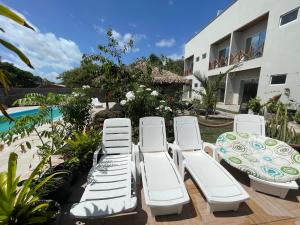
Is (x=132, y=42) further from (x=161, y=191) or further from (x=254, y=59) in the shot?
(x=254, y=59)

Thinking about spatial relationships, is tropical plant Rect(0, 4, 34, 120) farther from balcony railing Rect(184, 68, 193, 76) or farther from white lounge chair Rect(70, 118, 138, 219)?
balcony railing Rect(184, 68, 193, 76)

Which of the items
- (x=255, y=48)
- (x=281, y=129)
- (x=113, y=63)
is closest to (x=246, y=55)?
(x=255, y=48)

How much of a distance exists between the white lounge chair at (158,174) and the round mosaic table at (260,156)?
4.89 feet

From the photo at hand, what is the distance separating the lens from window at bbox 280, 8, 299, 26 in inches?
405

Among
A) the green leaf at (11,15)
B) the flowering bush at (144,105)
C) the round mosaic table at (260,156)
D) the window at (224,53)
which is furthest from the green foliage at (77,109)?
the window at (224,53)

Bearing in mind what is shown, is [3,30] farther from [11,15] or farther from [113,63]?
Result: [113,63]

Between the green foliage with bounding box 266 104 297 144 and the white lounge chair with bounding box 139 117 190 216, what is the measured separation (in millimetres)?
3813

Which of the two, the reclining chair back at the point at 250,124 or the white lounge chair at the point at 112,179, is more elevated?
the reclining chair back at the point at 250,124

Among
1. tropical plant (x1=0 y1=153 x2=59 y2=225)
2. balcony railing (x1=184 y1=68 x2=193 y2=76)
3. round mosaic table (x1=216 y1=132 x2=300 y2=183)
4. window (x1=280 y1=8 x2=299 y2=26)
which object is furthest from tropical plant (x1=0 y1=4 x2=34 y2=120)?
balcony railing (x1=184 y1=68 x2=193 y2=76)

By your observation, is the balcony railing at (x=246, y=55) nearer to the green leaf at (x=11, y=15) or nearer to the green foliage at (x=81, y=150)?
the green foliage at (x=81, y=150)

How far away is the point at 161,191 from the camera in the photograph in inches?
118

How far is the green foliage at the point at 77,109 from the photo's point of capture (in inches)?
184

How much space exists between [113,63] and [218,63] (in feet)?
48.5

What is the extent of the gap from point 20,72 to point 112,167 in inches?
1593
